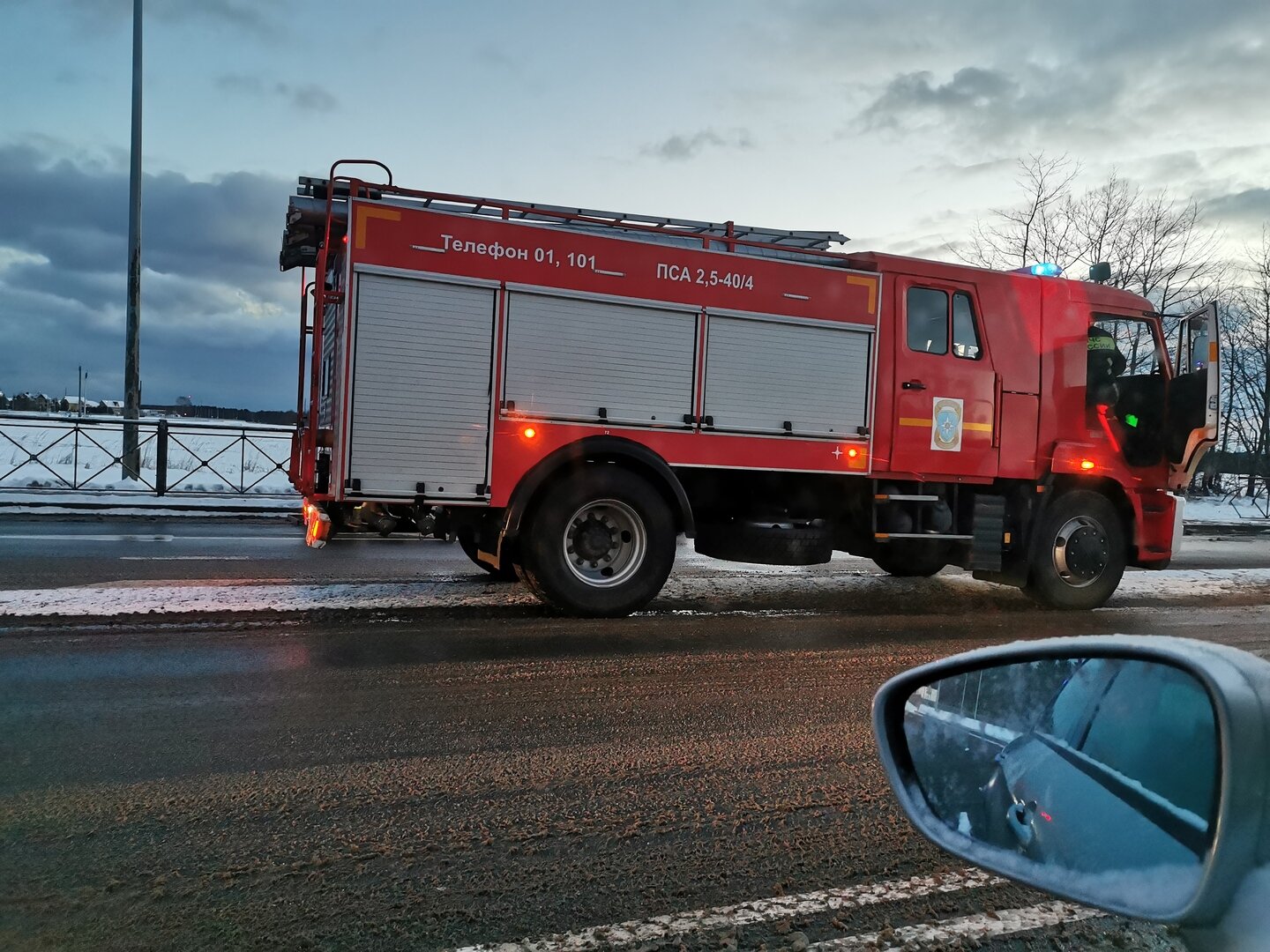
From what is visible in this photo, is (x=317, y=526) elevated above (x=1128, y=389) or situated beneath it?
situated beneath

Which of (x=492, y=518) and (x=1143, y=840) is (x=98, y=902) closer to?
(x=1143, y=840)

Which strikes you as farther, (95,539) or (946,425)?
(95,539)

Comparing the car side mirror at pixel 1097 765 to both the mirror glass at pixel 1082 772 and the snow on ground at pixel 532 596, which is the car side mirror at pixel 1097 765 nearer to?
the mirror glass at pixel 1082 772

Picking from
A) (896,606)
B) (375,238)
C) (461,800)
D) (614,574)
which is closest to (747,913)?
(461,800)

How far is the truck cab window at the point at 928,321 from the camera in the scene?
807cm

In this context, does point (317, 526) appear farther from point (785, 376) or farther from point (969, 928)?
point (969, 928)

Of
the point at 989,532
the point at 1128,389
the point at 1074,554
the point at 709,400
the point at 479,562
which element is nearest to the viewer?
the point at 709,400

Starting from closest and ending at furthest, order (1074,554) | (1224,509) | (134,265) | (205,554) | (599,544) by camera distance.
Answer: (599,544) < (1074,554) < (205,554) < (134,265) < (1224,509)

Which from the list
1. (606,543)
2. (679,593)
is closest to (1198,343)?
(679,593)

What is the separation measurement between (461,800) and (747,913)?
1232 mm

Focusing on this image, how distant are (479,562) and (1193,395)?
651cm

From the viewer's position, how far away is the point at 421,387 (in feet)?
22.1

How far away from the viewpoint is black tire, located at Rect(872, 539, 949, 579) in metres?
9.16

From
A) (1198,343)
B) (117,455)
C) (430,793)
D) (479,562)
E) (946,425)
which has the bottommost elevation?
(430,793)
